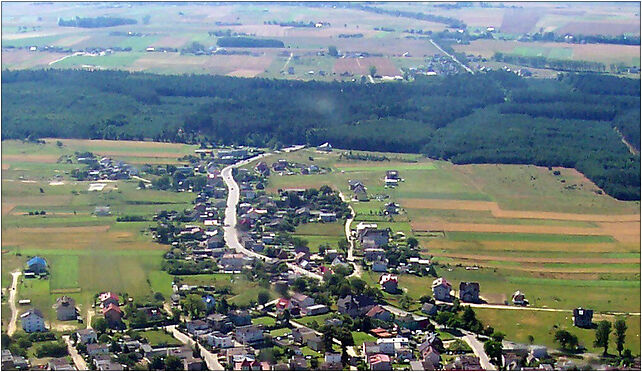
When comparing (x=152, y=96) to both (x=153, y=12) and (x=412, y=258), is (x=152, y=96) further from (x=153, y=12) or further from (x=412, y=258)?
(x=412, y=258)

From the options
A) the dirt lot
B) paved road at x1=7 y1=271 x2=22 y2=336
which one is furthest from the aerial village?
A: the dirt lot

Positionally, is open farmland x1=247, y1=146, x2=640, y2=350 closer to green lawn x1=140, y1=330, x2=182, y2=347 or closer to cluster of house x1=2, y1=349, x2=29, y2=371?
green lawn x1=140, y1=330, x2=182, y2=347

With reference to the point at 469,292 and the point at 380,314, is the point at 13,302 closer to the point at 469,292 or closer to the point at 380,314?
the point at 380,314

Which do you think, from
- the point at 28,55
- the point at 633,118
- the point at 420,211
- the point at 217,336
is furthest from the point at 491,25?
the point at 217,336

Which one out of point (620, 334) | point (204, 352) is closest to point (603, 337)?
point (620, 334)

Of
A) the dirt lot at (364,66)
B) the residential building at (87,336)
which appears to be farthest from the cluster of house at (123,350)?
the dirt lot at (364,66)

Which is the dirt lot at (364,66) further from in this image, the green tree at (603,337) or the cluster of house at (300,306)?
the green tree at (603,337)
